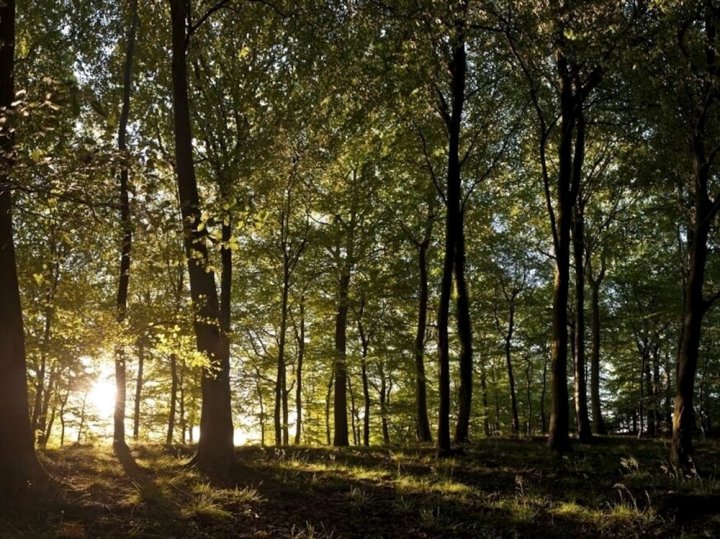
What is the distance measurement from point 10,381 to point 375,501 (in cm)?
558

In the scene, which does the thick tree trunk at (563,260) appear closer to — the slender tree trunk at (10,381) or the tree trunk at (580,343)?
the tree trunk at (580,343)

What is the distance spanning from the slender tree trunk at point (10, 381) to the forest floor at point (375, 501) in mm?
428

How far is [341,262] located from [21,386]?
628 inches

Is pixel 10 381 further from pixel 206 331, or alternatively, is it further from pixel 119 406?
pixel 119 406

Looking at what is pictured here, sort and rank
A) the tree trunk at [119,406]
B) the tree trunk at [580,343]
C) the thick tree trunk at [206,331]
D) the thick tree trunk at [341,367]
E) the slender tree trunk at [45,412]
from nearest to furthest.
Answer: the thick tree trunk at [206,331] → the tree trunk at [119,406] → the slender tree trunk at [45,412] → the tree trunk at [580,343] → the thick tree trunk at [341,367]

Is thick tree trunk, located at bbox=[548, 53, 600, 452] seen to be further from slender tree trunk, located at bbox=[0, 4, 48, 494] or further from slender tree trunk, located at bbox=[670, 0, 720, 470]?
slender tree trunk, located at bbox=[0, 4, 48, 494]

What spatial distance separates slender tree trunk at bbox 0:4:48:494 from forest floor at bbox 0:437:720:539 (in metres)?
0.43

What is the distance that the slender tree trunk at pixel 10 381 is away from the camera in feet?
22.4

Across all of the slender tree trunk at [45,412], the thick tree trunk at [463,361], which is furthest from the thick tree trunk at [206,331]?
the thick tree trunk at [463,361]

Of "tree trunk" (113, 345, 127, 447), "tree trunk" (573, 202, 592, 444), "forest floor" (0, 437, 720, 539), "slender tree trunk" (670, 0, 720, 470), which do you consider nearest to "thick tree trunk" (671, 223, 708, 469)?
"slender tree trunk" (670, 0, 720, 470)

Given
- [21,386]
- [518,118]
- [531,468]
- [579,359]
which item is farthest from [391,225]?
[21,386]

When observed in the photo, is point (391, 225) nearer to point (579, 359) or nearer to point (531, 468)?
point (579, 359)

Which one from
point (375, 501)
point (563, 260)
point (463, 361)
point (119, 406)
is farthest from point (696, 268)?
→ point (119, 406)

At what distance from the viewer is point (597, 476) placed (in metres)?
10.8
